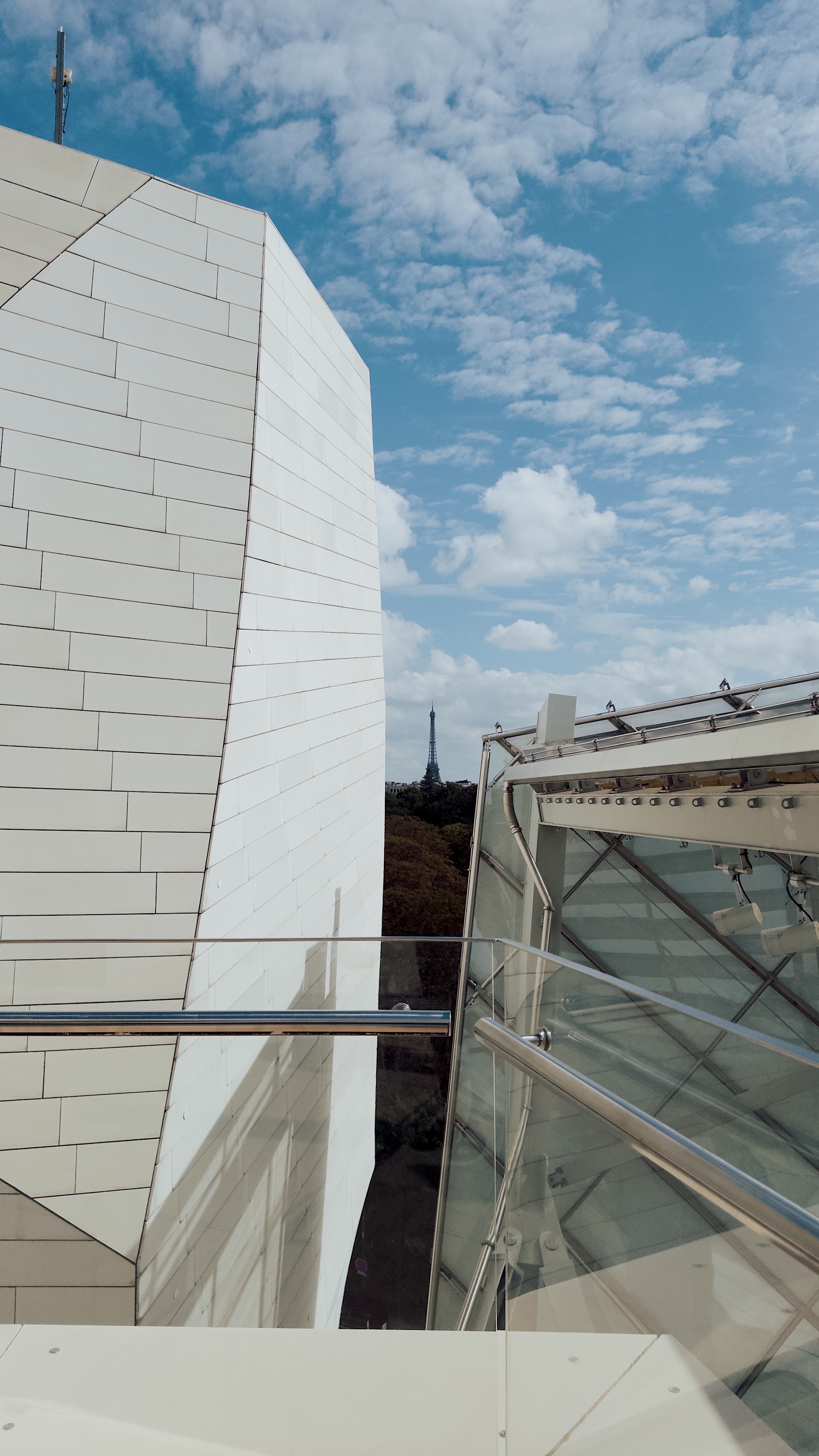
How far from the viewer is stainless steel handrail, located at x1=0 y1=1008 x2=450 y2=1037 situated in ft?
9.09

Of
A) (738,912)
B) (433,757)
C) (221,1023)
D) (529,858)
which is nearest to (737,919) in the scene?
(738,912)

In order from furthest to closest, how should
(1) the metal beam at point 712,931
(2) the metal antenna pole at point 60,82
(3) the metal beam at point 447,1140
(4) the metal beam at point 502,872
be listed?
(4) the metal beam at point 502,872
(1) the metal beam at point 712,931
(2) the metal antenna pole at point 60,82
(3) the metal beam at point 447,1140

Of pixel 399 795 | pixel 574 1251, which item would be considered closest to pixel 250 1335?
pixel 574 1251

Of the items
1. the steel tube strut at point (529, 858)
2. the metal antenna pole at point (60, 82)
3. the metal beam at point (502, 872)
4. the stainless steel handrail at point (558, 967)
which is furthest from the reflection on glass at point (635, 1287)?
the metal antenna pole at point (60, 82)

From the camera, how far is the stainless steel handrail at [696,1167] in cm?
104

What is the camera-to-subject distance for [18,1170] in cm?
284

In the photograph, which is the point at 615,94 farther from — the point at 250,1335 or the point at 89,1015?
the point at 250,1335

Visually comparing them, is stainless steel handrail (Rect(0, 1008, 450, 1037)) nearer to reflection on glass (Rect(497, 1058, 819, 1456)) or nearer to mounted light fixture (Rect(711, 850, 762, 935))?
reflection on glass (Rect(497, 1058, 819, 1456))

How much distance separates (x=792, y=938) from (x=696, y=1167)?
6.59m

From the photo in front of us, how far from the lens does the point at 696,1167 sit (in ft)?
4.39

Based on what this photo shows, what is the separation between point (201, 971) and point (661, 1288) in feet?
15.3

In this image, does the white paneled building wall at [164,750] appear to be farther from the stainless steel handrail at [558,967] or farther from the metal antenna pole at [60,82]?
the metal antenna pole at [60,82]

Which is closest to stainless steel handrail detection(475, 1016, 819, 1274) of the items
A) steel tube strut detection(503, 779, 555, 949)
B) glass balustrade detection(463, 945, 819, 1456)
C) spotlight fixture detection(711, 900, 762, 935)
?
glass balustrade detection(463, 945, 819, 1456)

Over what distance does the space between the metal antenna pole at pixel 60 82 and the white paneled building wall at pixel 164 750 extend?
2.92 metres
